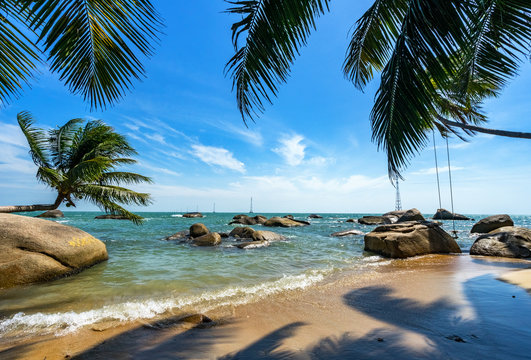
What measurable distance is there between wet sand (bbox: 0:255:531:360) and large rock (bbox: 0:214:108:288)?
123 inches

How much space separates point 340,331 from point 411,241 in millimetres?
6830

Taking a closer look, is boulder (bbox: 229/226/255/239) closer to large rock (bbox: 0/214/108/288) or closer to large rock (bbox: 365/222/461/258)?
large rock (bbox: 365/222/461/258)

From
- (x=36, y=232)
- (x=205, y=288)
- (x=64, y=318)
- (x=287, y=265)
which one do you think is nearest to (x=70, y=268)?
(x=36, y=232)

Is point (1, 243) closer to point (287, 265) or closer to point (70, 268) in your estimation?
point (70, 268)

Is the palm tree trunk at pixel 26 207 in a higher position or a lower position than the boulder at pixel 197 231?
higher

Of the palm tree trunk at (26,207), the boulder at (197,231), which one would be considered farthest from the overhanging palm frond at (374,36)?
the boulder at (197,231)

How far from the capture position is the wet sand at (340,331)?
2.34 meters

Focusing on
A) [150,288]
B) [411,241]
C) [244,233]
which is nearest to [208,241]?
[244,233]

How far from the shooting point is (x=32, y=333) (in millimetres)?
3146

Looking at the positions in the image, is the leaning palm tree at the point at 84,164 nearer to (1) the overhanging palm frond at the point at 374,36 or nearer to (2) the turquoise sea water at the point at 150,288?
(2) the turquoise sea water at the point at 150,288

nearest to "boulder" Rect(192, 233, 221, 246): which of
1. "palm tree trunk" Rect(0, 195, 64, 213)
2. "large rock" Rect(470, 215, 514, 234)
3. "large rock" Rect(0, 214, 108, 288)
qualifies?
"large rock" Rect(0, 214, 108, 288)

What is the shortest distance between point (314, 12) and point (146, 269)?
7.02 meters

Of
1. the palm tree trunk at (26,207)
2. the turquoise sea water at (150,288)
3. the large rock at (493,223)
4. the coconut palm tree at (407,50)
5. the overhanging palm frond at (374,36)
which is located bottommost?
the turquoise sea water at (150,288)

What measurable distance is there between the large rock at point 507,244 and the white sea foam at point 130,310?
7.19 metres
